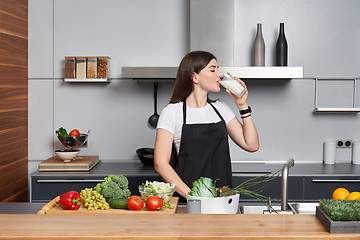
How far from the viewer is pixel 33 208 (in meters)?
2.13

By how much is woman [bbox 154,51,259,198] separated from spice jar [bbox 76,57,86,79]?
131 cm

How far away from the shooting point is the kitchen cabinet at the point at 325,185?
338cm

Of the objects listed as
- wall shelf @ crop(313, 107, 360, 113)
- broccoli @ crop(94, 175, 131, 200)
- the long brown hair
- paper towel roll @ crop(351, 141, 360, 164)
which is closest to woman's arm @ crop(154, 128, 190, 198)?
the long brown hair

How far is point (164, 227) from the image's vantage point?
1.31m

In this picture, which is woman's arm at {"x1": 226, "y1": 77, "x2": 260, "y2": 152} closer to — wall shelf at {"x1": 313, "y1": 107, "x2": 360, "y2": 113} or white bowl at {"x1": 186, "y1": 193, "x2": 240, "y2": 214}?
white bowl at {"x1": 186, "y1": 193, "x2": 240, "y2": 214}

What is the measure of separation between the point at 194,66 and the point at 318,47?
69.8 inches

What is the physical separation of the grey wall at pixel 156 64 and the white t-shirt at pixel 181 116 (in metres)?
1.29

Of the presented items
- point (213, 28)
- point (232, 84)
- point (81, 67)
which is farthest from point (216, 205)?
point (81, 67)

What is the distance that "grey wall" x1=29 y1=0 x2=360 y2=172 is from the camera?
393 cm

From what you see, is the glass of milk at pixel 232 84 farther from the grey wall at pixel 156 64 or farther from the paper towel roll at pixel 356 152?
the paper towel roll at pixel 356 152

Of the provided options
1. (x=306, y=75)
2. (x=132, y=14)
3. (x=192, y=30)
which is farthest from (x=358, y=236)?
(x=132, y=14)

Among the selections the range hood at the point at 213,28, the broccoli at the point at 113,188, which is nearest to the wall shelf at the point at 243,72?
the range hood at the point at 213,28

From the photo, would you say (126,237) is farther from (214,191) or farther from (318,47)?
(318,47)

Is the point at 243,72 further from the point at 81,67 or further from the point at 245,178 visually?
the point at 81,67
